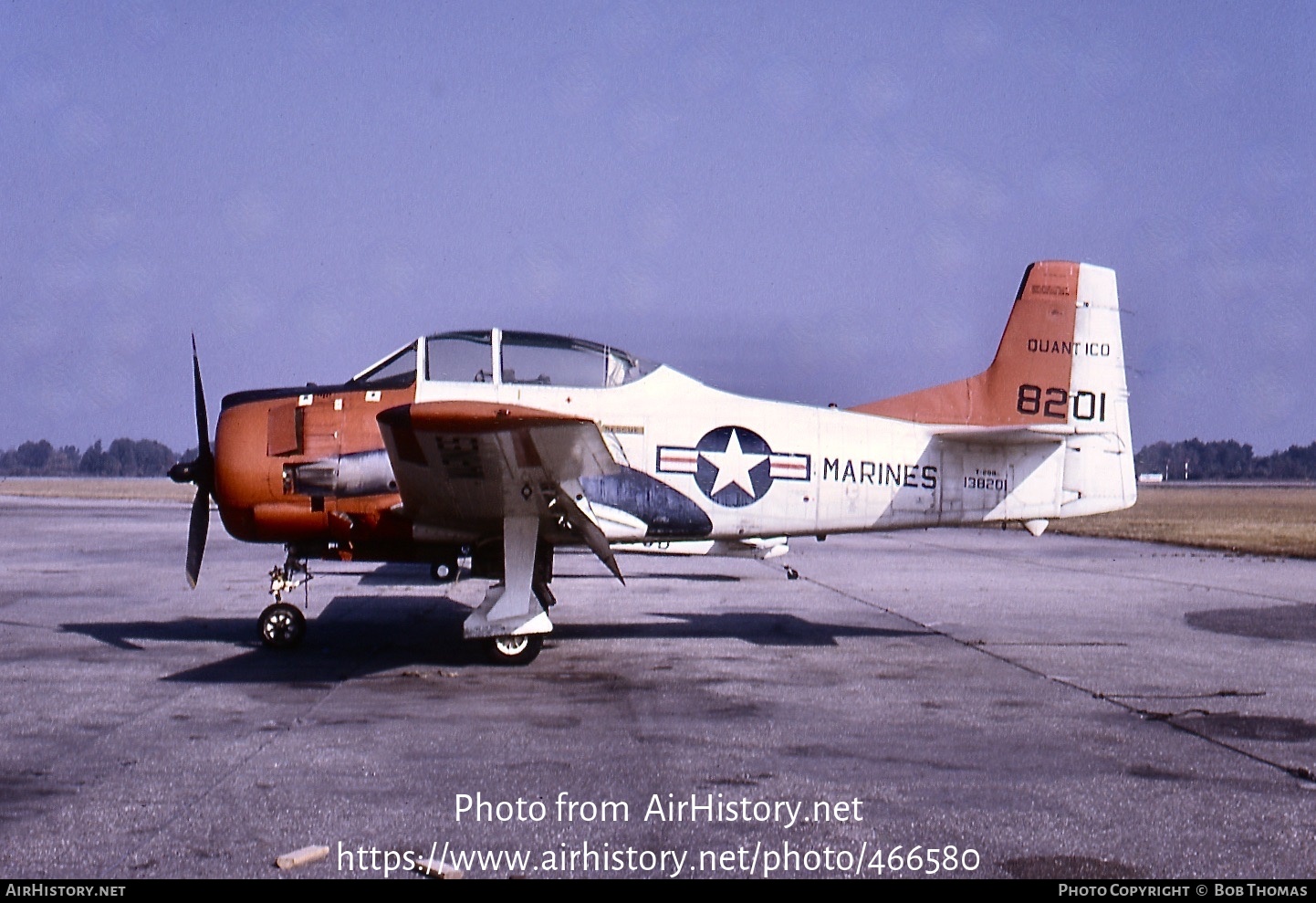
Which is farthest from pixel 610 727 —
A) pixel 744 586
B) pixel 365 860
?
pixel 744 586

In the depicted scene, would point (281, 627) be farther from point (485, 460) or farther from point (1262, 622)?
point (1262, 622)

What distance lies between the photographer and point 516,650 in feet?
28.8

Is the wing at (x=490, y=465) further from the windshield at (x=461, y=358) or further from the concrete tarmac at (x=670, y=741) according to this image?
the concrete tarmac at (x=670, y=741)

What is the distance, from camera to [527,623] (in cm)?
848

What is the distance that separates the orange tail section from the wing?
3.78 m

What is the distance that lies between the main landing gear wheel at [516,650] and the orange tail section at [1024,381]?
13.9ft

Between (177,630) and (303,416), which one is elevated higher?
(303,416)

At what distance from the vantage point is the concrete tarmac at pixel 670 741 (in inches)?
168

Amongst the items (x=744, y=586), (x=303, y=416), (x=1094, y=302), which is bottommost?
(x=744, y=586)

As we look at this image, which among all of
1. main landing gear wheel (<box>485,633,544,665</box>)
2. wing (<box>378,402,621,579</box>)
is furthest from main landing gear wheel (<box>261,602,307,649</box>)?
main landing gear wheel (<box>485,633,544,665</box>)

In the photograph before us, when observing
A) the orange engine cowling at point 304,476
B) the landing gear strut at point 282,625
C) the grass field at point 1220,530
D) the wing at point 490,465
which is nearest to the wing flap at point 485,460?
the wing at point 490,465

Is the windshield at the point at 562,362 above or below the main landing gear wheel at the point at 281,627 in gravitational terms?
above
